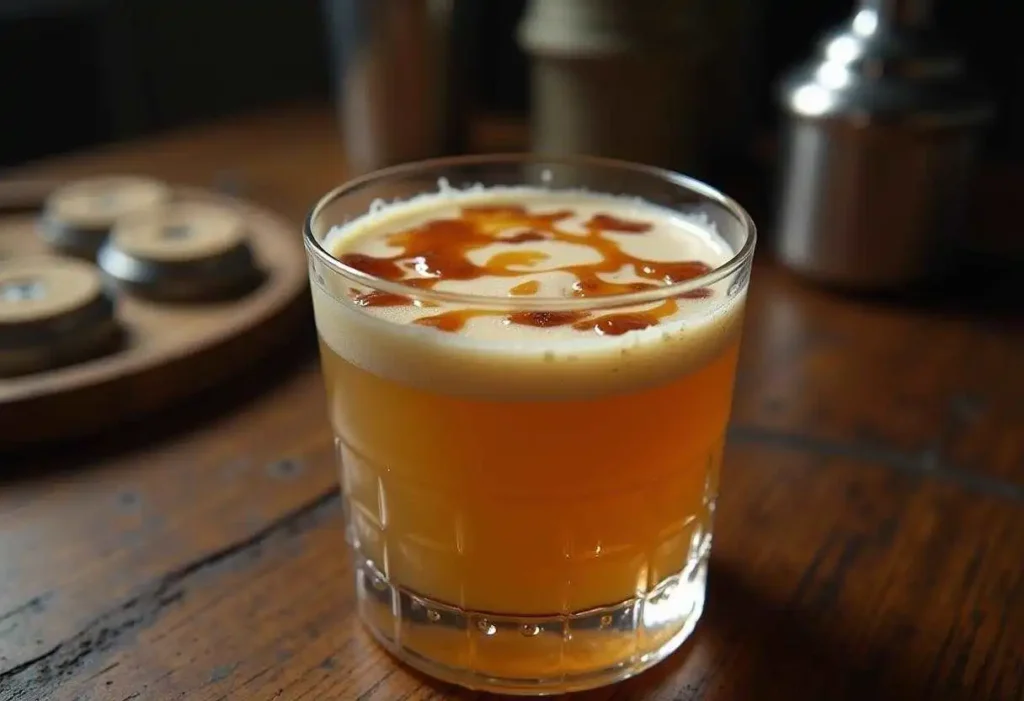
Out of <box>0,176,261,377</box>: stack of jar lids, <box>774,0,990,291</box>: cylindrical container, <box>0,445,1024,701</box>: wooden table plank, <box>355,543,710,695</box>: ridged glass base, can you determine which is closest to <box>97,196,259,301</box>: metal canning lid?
<box>0,176,261,377</box>: stack of jar lids

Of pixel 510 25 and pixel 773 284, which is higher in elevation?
pixel 510 25

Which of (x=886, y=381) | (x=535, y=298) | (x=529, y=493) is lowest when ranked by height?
(x=886, y=381)

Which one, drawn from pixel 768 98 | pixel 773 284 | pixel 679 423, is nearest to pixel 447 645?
pixel 679 423

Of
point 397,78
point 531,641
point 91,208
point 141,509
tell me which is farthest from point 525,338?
point 397,78

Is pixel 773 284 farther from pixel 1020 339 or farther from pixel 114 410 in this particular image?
pixel 114 410

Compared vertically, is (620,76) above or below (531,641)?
above

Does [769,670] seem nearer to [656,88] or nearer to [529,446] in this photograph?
[529,446]
